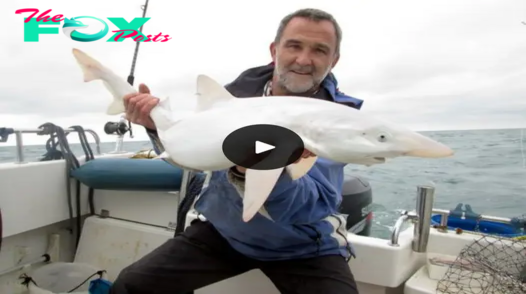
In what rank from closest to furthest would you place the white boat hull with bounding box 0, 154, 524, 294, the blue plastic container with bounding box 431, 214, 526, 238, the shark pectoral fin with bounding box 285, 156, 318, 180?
1. the shark pectoral fin with bounding box 285, 156, 318, 180
2. the white boat hull with bounding box 0, 154, 524, 294
3. the blue plastic container with bounding box 431, 214, 526, 238

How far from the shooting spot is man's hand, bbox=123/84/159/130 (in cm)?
186

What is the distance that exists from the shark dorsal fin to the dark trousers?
961mm

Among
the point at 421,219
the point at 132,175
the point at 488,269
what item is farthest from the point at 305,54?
the point at 132,175

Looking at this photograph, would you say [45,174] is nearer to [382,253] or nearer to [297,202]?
[297,202]

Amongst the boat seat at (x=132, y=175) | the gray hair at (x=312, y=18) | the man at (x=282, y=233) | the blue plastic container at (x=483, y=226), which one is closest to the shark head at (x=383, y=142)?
the man at (x=282, y=233)

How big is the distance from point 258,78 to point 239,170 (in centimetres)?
104

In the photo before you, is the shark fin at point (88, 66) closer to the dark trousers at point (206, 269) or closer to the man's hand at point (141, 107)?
the man's hand at point (141, 107)

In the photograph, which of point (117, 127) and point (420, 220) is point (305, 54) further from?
point (117, 127)

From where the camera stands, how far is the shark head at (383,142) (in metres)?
1.00

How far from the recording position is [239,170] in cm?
148

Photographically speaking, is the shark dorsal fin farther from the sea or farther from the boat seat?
the sea

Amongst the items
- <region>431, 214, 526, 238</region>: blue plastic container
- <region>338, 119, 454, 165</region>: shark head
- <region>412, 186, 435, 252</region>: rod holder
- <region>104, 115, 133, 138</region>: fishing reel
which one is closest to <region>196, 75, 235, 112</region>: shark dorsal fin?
<region>338, 119, 454, 165</region>: shark head

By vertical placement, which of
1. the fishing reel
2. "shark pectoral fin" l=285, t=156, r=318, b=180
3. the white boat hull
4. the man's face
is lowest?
the white boat hull

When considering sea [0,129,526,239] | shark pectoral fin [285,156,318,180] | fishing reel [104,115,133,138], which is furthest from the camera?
sea [0,129,526,239]
